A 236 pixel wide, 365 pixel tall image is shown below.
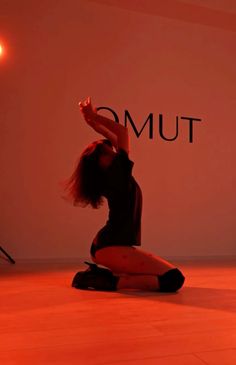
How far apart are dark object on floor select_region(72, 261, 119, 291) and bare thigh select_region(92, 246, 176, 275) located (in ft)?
0.21

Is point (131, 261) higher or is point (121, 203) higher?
point (121, 203)

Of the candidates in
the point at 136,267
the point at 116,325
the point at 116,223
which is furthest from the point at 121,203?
the point at 116,325

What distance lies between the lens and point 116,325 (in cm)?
131

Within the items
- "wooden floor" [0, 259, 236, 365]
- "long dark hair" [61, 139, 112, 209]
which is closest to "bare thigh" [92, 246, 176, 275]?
"wooden floor" [0, 259, 236, 365]

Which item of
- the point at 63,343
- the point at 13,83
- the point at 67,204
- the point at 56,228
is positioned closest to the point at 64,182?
the point at 67,204

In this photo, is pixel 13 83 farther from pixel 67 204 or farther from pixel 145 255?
pixel 145 255

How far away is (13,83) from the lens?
3.35m

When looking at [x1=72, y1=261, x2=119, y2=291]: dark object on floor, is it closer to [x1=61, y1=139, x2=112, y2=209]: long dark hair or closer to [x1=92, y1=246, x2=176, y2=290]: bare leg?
[x1=92, y1=246, x2=176, y2=290]: bare leg

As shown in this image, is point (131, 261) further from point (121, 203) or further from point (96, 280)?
point (121, 203)

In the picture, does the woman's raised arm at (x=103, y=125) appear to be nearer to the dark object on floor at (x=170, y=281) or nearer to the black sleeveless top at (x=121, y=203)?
the black sleeveless top at (x=121, y=203)

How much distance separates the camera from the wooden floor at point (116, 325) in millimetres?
1013

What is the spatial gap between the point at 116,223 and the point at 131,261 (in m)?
0.21

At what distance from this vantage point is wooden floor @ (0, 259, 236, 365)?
3.32 ft

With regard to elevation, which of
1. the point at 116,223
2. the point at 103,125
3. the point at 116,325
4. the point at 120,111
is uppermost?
the point at 120,111
